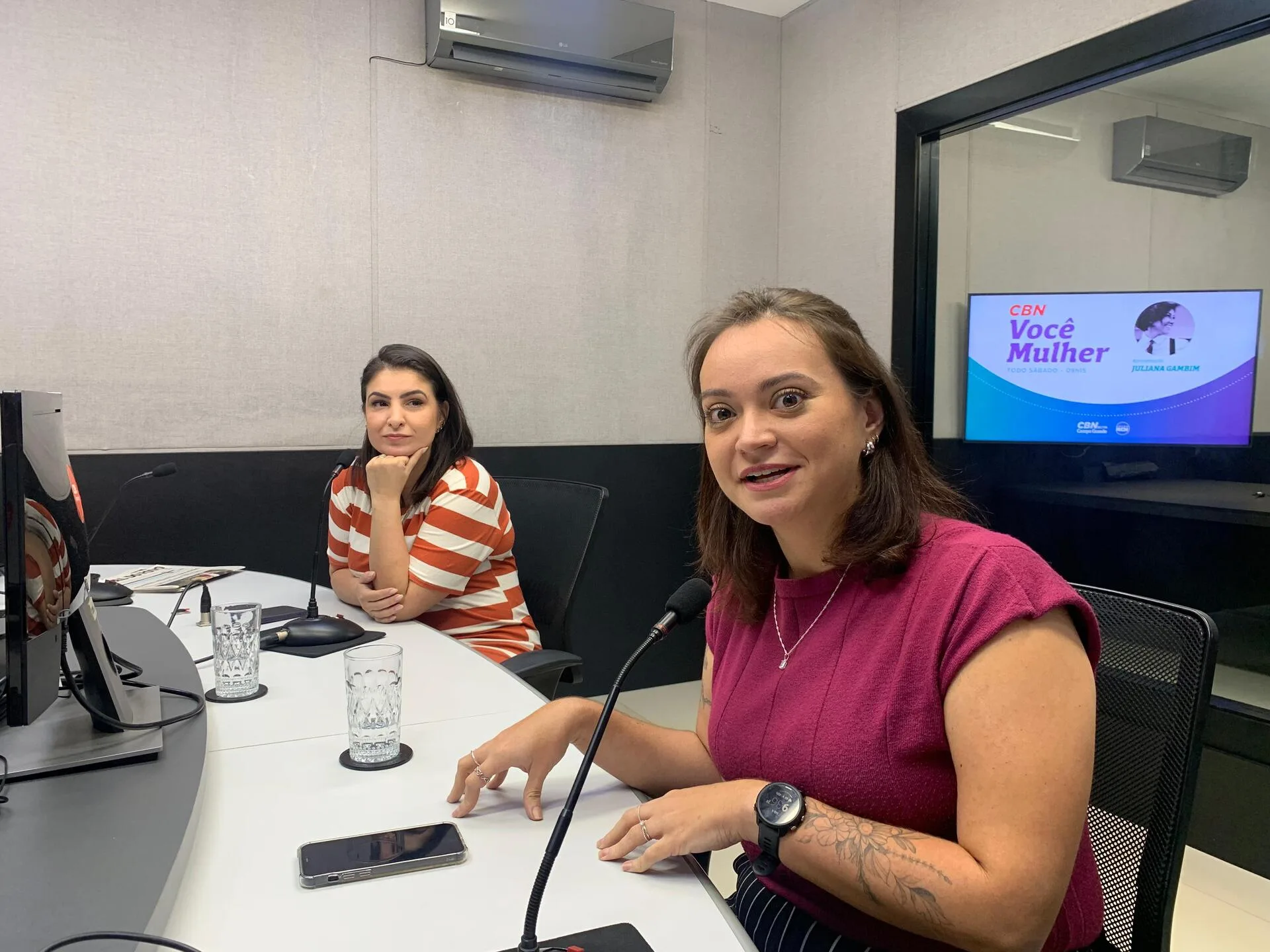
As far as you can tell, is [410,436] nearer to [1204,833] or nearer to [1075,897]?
[1075,897]

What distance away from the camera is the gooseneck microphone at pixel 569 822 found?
751 millimetres

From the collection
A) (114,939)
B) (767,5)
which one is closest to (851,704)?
(114,939)

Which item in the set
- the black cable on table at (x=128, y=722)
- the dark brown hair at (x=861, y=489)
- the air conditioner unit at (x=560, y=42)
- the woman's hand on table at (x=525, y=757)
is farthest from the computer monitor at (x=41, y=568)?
the air conditioner unit at (x=560, y=42)

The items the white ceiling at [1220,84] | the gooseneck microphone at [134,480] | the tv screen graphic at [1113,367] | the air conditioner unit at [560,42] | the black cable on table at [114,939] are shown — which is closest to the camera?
the black cable on table at [114,939]

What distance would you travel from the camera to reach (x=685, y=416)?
12.6 feet

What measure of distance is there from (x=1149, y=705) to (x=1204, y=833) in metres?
1.78

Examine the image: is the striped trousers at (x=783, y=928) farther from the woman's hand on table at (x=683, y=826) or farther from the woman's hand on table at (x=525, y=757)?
the woman's hand on table at (x=525, y=757)

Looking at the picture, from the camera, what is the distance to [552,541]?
2.18m

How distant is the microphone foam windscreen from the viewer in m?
0.94

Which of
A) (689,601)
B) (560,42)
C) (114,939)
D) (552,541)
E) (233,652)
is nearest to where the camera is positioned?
(114,939)

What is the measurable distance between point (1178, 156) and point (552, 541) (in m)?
2.50

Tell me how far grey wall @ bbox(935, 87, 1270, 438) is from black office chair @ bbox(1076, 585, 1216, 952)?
1.96 metres

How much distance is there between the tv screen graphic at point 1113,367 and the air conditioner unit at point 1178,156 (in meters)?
0.43

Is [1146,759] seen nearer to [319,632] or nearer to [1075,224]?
[319,632]
